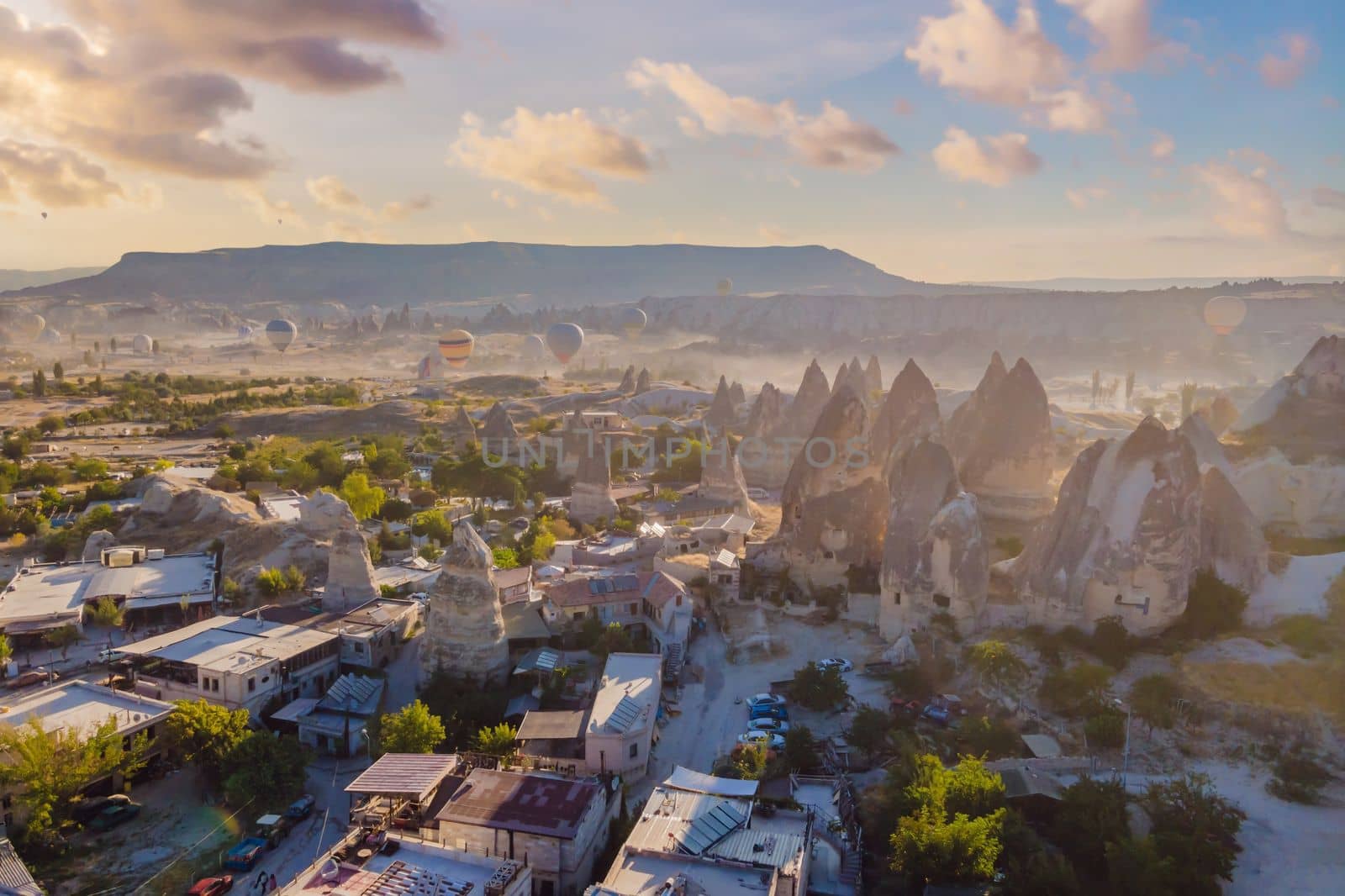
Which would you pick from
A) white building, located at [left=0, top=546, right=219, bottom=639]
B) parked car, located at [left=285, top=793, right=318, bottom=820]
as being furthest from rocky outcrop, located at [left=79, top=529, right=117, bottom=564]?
parked car, located at [left=285, top=793, right=318, bottom=820]

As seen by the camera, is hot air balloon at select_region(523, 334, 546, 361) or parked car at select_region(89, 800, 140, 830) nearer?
parked car at select_region(89, 800, 140, 830)

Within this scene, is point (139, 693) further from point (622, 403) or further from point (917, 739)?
point (622, 403)

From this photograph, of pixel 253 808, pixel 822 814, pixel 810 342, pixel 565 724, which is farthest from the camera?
pixel 810 342

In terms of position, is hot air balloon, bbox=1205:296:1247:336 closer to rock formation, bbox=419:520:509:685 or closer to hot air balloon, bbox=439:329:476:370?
hot air balloon, bbox=439:329:476:370

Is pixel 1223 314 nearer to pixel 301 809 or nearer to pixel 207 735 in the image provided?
pixel 301 809

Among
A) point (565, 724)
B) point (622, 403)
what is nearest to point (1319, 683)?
point (565, 724)

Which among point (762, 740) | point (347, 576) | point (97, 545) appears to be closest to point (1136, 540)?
point (762, 740)
